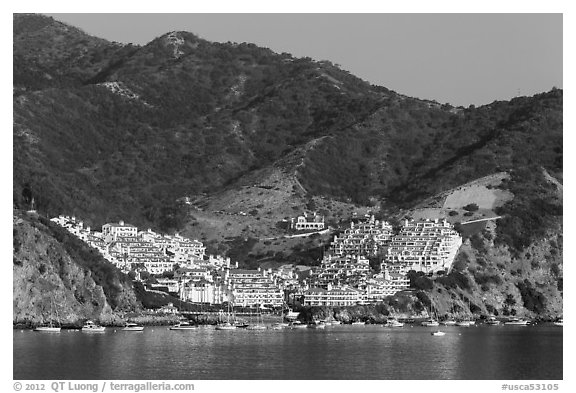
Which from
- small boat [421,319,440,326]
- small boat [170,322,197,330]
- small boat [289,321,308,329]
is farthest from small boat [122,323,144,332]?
small boat [421,319,440,326]

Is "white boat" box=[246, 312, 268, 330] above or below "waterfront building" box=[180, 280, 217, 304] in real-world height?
below

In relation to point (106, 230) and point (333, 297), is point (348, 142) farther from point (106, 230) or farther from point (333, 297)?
point (333, 297)

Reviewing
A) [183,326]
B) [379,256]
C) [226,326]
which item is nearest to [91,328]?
[183,326]

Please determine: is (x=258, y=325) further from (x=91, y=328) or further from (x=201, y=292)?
(x=91, y=328)

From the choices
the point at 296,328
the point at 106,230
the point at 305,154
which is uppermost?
the point at 305,154

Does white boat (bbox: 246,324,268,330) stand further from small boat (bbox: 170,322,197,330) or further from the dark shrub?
the dark shrub

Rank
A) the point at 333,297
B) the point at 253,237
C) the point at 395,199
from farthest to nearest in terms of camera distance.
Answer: the point at 395,199 → the point at 253,237 → the point at 333,297

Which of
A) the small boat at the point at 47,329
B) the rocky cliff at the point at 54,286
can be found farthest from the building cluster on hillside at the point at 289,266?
the small boat at the point at 47,329
